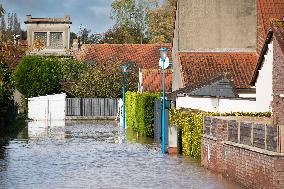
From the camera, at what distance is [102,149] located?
32.1 m

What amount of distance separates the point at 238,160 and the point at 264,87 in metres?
7.75

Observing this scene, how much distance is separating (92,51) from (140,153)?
2102 inches

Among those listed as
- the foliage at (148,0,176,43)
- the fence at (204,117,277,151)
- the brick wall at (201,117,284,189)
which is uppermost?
the foliage at (148,0,176,43)

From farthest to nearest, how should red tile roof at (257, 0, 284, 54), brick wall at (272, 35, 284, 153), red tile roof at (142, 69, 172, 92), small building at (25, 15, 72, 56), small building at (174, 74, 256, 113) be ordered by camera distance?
1. small building at (25, 15, 72, 56)
2. red tile roof at (142, 69, 172, 92)
3. red tile roof at (257, 0, 284, 54)
4. small building at (174, 74, 256, 113)
5. brick wall at (272, 35, 284, 153)

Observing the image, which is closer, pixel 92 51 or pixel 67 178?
pixel 67 178

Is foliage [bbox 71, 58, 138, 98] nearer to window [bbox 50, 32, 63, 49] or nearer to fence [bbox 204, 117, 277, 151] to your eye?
window [bbox 50, 32, 63, 49]

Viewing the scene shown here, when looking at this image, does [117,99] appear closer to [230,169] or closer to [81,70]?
[81,70]

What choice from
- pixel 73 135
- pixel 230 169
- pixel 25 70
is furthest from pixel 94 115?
pixel 230 169

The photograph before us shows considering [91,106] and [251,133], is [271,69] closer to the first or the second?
[251,133]

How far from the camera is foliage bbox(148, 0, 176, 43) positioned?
9019 cm

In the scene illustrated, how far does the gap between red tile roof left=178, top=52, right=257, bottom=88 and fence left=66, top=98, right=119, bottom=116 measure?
70.2 feet

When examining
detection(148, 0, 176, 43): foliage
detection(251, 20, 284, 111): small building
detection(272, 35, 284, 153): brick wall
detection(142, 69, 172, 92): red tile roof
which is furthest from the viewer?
detection(148, 0, 176, 43): foliage

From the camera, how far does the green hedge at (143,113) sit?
1582 inches

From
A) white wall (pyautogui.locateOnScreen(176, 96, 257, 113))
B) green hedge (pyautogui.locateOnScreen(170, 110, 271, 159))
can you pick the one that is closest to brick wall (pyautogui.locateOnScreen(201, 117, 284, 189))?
green hedge (pyautogui.locateOnScreen(170, 110, 271, 159))
